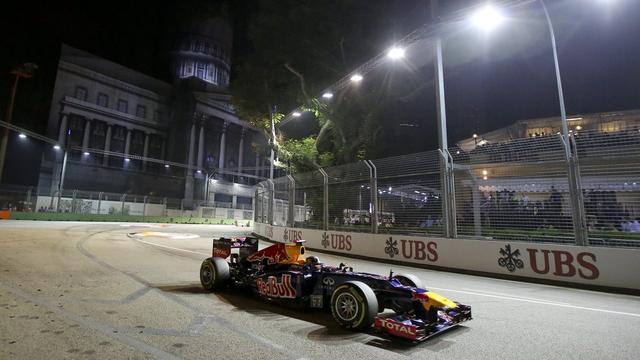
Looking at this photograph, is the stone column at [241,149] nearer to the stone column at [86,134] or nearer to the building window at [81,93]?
the stone column at [86,134]

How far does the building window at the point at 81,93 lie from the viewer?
50666 mm

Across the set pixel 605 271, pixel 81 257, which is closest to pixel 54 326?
pixel 81 257

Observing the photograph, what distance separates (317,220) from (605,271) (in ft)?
32.5

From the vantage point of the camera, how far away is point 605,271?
7.61 meters

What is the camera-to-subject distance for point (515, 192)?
9070 millimetres

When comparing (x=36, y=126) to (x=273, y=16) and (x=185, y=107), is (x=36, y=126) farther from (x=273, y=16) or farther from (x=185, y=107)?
Result: (x=273, y=16)

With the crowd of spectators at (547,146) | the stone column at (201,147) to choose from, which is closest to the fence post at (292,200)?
the crowd of spectators at (547,146)

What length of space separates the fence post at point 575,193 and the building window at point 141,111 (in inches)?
2445

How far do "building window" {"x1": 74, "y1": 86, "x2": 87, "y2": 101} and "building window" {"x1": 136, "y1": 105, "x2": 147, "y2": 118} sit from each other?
26.6ft

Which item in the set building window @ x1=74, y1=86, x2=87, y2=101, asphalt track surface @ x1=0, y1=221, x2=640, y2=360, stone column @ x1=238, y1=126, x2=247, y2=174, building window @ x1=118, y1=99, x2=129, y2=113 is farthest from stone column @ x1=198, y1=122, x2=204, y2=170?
asphalt track surface @ x1=0, y1=221, x2=640, y2=360

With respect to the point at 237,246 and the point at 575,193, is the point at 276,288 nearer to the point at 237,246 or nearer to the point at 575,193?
the point at 237,246

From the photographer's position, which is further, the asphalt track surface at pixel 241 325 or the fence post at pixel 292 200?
the fence post at pixel 292 200

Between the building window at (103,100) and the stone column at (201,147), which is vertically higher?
the building window at (103,100)

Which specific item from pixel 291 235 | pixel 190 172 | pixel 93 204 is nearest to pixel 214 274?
pixel 291 235
